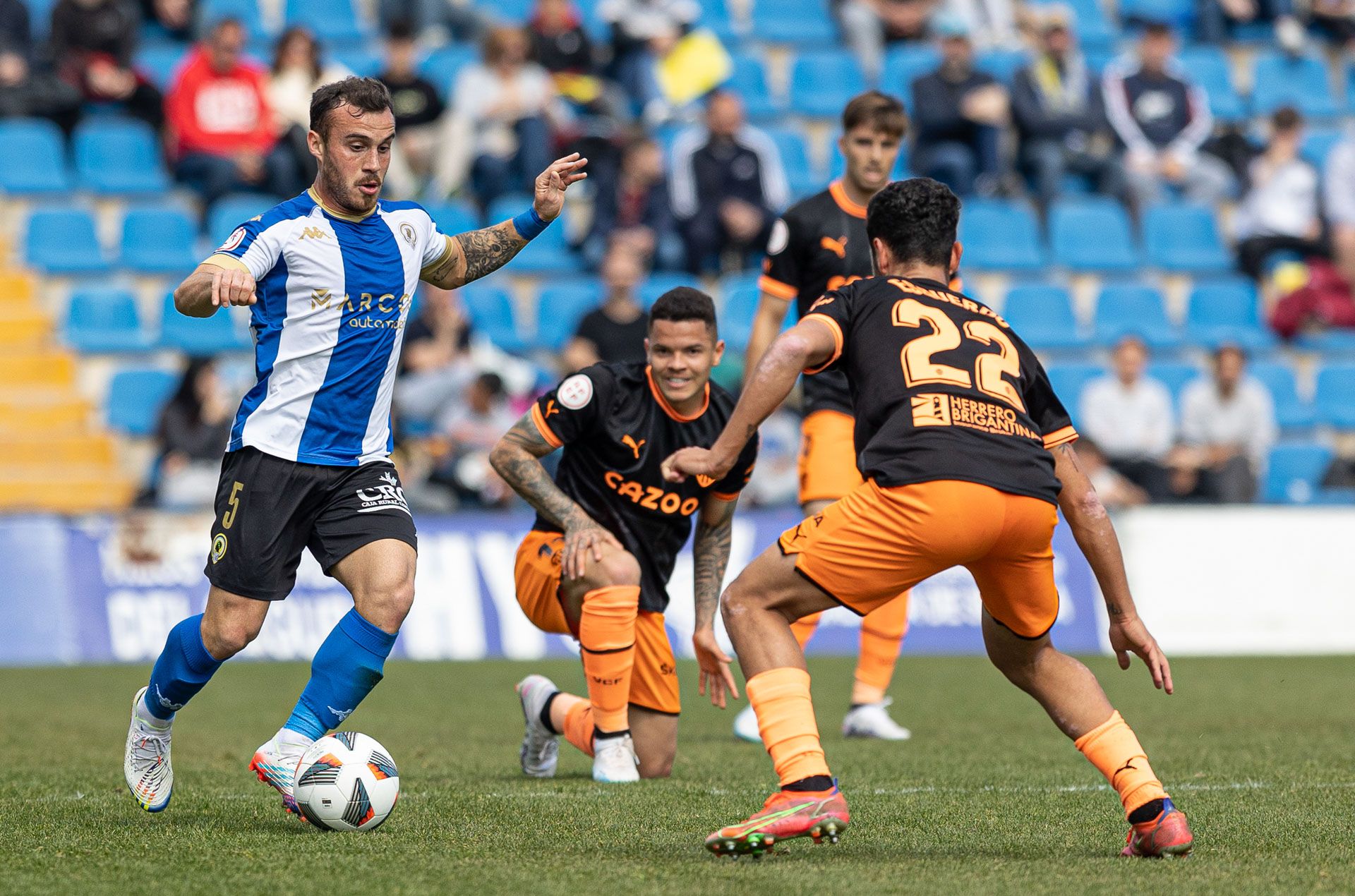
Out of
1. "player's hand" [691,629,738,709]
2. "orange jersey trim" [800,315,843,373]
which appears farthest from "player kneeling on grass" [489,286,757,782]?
"orange jersey trim" [800,315,843,373]

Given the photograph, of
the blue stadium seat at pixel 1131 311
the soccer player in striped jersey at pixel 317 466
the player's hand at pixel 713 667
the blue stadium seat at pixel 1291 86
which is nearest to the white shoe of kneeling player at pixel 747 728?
the player's hand at pixel 713 667

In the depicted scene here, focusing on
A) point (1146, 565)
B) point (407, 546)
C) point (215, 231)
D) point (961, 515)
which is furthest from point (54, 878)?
point (215, 231)

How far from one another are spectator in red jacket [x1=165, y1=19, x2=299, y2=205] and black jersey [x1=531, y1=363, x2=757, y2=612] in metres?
8.54

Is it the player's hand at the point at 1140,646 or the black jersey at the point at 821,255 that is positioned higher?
the black jersey at the point at 821,255

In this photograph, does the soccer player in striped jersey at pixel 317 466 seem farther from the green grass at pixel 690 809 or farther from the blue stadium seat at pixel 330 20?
the blue stadium seat at pixel 330 20

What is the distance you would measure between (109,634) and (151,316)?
3648 millimetres

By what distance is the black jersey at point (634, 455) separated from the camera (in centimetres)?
661

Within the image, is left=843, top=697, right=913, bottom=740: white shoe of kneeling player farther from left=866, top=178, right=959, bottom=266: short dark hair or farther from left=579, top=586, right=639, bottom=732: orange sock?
left=866, top=178, right=959, bottom=266: short dark hair

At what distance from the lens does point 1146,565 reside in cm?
1273

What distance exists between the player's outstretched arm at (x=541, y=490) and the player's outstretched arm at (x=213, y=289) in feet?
5.26

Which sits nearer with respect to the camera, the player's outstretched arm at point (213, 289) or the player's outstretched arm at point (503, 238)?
the player's outstretched arm at point (213, 289)

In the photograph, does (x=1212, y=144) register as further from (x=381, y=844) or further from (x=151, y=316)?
(x=381, y=844)

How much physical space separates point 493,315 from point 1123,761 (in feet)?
35.6

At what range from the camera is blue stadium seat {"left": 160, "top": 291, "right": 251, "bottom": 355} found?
1426 cm
